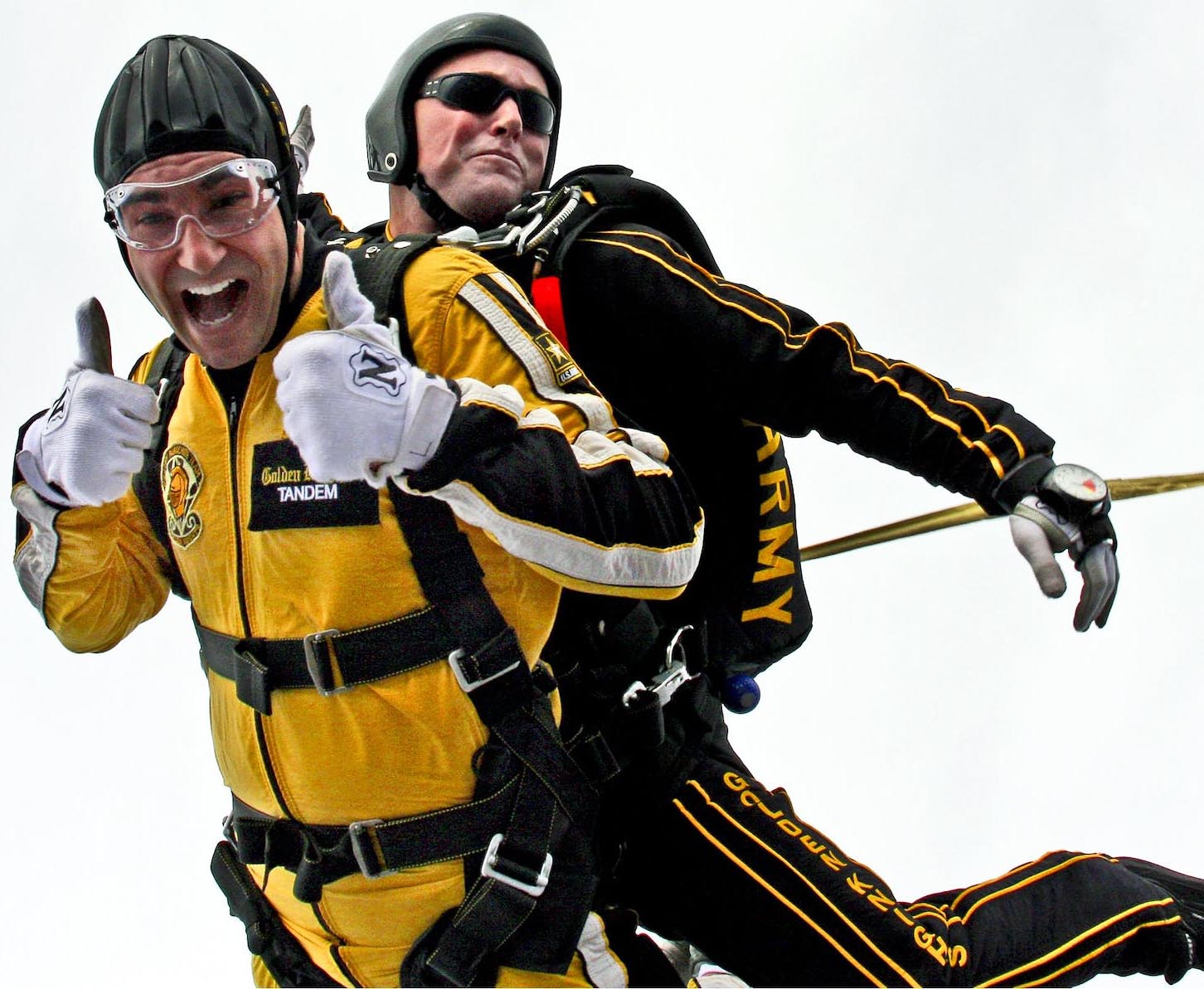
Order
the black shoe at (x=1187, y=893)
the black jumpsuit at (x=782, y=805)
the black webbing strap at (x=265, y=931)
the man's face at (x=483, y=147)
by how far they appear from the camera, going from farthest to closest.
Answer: the man's face at (x=483, y=147), the black shoe at (x=1187, y=893), the black jumpsuit at (x=782, y=805), the black webbing strap at (x=265, y=931)

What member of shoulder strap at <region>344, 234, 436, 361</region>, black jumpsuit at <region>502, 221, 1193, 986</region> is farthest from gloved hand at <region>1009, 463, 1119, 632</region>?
shoulder strap at <region>344, 234, 436, 361</region>

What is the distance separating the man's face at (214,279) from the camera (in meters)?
2.27

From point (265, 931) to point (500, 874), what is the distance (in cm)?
53

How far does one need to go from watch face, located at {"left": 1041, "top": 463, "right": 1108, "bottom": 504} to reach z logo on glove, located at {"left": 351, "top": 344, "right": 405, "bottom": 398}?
3.73ft

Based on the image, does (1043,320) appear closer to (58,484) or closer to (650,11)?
(650,11)

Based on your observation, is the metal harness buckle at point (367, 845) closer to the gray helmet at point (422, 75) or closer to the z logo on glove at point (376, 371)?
the z logo on glove at point (376, 371)

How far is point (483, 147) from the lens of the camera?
11.1 feet

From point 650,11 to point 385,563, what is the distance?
372cm

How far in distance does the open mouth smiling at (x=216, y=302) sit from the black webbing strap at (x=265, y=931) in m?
0.98

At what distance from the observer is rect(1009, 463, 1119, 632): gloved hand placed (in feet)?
8.13

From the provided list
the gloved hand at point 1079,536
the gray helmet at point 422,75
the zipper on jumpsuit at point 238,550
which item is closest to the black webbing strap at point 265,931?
the zipper on jumpsuit at point 238,550

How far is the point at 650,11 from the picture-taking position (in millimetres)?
5512

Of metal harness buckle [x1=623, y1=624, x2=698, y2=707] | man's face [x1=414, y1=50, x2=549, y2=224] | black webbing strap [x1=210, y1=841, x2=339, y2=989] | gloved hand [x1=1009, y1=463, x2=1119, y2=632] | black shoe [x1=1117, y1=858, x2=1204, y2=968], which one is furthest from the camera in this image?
man's face [x1=414, y1=50, x2=549, y2=224]

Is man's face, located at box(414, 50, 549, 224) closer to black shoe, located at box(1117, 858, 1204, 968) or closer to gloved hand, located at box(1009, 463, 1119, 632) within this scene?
gloved hand, located at box(1009, 463, 1119, 632)
